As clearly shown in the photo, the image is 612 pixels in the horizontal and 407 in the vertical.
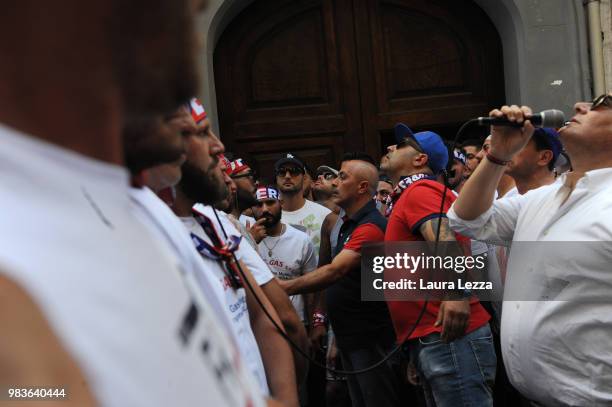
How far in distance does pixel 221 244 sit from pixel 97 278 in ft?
6.05

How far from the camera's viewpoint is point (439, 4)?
7.70 metres

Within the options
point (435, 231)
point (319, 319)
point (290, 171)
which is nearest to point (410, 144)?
point (435, 231)

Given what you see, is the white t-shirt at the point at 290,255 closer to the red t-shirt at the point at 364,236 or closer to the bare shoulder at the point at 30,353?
the red t-shirt at the point at 364,236

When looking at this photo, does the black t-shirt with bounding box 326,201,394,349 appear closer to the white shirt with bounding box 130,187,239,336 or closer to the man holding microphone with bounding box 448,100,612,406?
the man holding microphone with bounding box 448,100,612,406

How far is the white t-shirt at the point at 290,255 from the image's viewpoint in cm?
591

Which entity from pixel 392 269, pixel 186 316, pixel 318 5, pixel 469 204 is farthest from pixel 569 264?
pixel 318 5

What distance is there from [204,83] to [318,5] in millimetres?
1423

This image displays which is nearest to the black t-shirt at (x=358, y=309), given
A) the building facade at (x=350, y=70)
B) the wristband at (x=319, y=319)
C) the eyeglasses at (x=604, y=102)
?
the wristband at (x=319, y=319)

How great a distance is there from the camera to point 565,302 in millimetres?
3125

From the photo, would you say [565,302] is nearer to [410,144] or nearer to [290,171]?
[410,144]

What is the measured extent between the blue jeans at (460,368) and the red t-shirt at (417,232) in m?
0.07

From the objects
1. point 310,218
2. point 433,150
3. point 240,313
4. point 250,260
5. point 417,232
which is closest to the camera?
point 240,313

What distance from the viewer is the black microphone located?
10.9ft

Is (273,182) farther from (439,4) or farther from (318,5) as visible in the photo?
(439,4)
